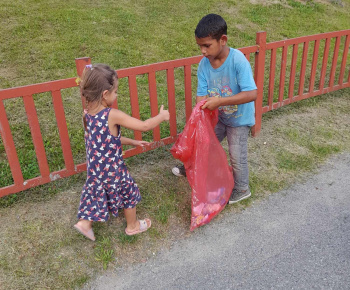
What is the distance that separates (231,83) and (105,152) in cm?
114

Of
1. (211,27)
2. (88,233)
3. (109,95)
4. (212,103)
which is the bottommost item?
(88,233)

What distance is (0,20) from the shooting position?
712 cm

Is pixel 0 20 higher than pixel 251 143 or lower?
higher

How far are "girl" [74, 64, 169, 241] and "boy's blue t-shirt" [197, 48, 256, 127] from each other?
0.64 m

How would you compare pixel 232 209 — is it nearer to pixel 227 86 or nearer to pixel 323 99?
pixel 227 86

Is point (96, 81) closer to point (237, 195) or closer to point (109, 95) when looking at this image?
point (109, 95)

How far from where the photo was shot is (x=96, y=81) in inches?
87.5

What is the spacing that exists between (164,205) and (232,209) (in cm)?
61

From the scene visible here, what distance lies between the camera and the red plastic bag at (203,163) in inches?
110

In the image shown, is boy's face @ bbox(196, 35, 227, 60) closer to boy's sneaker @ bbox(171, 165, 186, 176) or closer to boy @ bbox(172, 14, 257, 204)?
boy @ bbox(172, 14, 257, 204)

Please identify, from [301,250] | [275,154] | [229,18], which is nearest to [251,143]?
[275,154]

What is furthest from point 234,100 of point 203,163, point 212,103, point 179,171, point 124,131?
point 124,131

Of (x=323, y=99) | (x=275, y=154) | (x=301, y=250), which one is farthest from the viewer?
(x=323, y=99)

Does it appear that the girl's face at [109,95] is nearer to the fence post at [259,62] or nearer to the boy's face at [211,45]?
the boy's face at [211,45]
